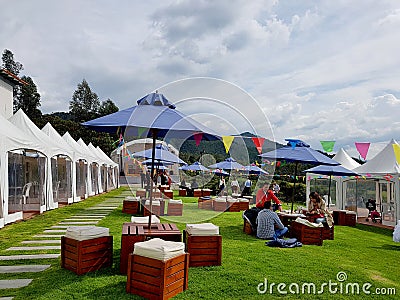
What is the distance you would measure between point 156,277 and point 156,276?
0.01m

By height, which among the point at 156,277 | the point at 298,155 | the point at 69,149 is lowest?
the point at 156,277

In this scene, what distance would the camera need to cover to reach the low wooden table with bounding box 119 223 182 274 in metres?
5.07

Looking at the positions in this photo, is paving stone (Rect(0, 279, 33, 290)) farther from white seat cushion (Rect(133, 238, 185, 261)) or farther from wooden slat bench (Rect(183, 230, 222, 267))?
wooden slat bench (Rect(183, 230, 222, 267))

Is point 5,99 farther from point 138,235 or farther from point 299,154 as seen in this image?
point 138,235

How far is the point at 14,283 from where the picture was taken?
186 inches

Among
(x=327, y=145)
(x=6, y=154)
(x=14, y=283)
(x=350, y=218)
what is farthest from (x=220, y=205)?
(x=14, y=283)

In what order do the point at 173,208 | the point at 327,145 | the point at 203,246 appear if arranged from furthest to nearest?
the point at 327,145 → the point at 173,208 → the point at 203,246

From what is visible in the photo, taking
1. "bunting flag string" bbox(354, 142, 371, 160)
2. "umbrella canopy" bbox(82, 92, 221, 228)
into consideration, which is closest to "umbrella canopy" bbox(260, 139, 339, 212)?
"umbrella canopy" bbox(82, 92, 221, 228)

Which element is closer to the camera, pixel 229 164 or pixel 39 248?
pixel 39 248

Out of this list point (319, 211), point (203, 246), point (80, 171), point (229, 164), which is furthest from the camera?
point (229, 164)

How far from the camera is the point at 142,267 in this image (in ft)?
14.3

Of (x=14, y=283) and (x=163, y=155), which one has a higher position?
(x=163, y=155)

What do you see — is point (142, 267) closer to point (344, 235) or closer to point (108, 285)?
point (108, 285)

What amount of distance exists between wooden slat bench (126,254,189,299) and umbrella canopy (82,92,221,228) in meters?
1.08
